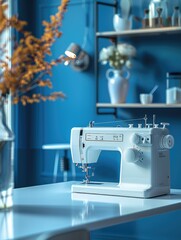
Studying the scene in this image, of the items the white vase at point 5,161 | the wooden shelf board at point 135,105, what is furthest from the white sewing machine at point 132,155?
the wooden shelf board at point 135,105

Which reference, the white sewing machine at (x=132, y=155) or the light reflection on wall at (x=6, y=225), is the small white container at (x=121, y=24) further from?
the light reflection on wall at (x=6, y=225)

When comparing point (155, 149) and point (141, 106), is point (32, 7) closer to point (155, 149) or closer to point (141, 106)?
point (141, 106)

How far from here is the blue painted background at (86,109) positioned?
441 centimetres

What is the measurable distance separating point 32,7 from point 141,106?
4.82 ft

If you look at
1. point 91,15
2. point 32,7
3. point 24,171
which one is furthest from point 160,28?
point 24,171

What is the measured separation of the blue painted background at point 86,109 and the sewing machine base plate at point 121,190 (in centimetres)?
153

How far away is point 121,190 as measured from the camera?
2.77 m

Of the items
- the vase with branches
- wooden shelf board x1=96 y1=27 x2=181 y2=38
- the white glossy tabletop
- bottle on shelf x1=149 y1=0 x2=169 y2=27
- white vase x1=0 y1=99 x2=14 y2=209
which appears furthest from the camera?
bottle on shelf x1=149 y1=0 x2=169 y2=27

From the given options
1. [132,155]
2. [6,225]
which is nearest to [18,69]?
[6,225]

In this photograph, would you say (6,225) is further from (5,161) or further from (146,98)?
(146,98)

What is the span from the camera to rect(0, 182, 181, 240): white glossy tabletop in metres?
2.03

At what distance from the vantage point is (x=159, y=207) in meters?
2.45

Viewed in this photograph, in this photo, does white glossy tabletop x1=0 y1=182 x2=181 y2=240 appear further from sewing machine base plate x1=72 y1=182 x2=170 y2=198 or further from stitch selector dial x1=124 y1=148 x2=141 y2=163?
stitch selector dial x1=124 y1=148 x2=141 y2=163

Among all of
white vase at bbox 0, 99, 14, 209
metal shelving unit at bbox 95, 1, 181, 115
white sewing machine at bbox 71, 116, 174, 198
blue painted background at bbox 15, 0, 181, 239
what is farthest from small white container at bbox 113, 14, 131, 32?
white vase at bbox 0, 99, 14, 209
